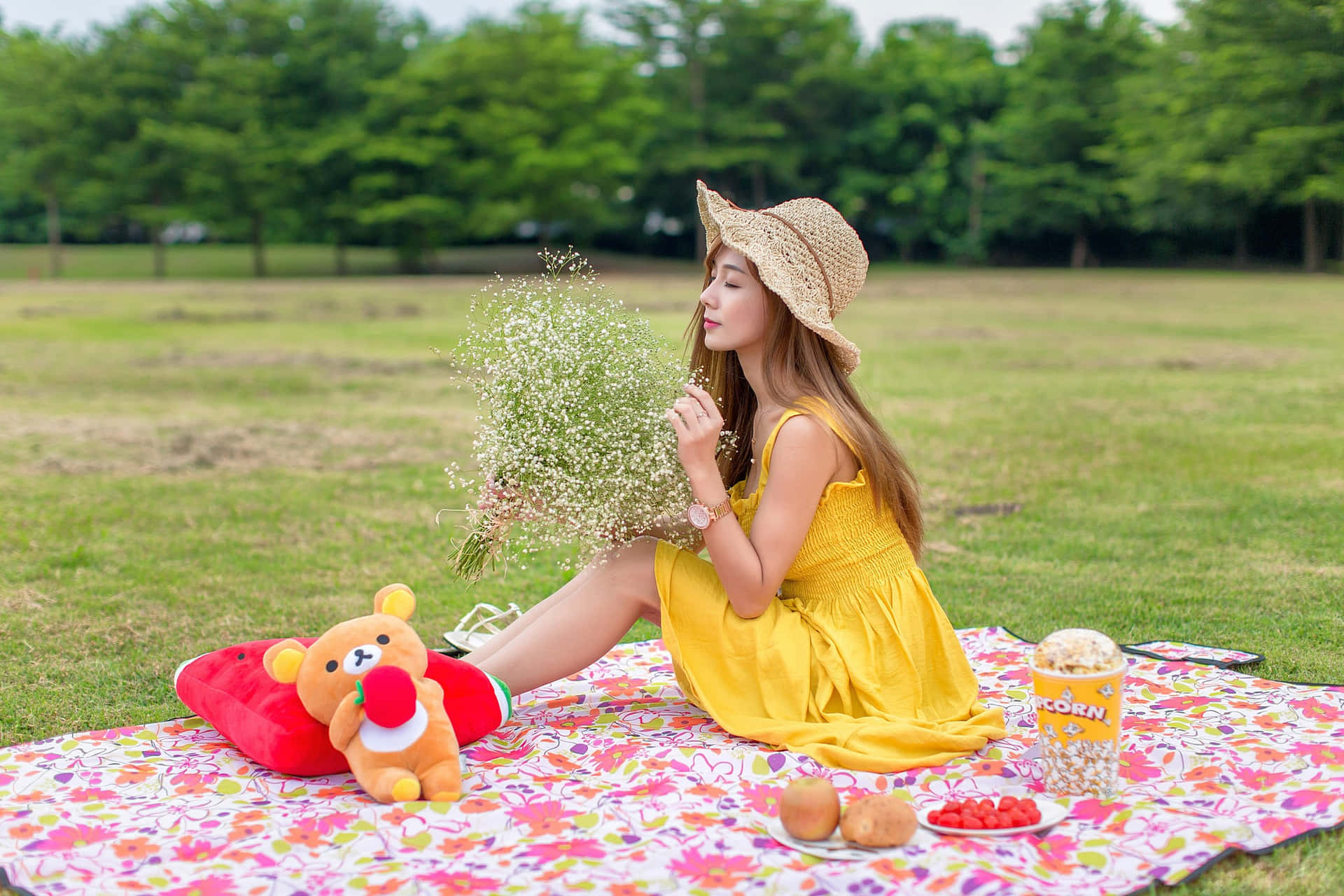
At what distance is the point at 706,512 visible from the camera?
3.06 meters

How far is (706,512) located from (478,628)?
1773 mm


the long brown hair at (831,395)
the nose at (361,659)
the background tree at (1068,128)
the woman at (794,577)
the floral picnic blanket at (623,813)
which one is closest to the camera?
the floral picnic blanket at (623,813)

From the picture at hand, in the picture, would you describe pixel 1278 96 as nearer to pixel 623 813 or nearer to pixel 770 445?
pixel 770 445

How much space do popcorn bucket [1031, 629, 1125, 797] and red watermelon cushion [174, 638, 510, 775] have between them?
1475 mm

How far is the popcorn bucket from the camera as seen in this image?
282 centimetres

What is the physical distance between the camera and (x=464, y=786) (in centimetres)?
299

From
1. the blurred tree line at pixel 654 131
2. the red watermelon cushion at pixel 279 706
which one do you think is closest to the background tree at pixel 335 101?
the blurred tree line at pixel 654 131

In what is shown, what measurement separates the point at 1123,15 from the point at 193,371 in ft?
139

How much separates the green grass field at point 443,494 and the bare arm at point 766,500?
126 centimetres

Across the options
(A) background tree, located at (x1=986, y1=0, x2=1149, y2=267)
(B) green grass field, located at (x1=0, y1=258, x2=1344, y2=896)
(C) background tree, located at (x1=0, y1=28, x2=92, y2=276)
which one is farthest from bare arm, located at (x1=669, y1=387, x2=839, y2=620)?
(A) background tree, located at (x1=986, y1=0, x2=1149, y2=267)

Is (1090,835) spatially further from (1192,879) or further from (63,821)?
(63,821)

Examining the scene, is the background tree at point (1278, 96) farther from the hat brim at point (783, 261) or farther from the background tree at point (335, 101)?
the hat brim at point (783, 261)

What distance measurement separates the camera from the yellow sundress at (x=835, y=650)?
3.19m

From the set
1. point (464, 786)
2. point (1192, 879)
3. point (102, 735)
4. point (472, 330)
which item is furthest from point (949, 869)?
point (102, 735)
